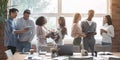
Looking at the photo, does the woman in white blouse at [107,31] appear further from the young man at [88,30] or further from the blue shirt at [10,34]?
the blue shirt at [10,34]

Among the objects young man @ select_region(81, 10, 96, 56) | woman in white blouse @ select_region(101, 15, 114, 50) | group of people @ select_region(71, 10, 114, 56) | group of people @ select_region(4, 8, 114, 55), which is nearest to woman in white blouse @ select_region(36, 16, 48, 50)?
group of people @ select_region(4, 8, 114, 55)

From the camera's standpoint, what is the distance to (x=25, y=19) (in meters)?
5.86

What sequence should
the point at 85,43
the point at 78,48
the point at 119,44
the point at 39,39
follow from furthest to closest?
the point at 119,44 → the point at 85,43 → the point at 39,39 → the point at 78,48

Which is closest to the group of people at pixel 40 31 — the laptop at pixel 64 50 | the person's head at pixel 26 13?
the person's head at pixel 26 13

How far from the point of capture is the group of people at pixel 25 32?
215 inches

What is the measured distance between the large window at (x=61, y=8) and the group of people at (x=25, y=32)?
1.15 m

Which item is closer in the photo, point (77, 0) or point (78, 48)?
point (78, 48)

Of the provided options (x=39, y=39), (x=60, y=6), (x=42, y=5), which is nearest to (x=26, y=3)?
(x=42, y=5)

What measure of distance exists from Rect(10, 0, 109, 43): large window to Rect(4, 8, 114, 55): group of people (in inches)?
43.1

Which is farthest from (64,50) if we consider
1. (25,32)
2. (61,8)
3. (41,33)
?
(61,8)

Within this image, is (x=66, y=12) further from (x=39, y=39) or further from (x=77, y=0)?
(x=39, y=39)

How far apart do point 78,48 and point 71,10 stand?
2131 millimetres

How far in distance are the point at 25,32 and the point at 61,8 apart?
1.60 meters

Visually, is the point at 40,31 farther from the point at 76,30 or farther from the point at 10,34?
the point at 76,30
